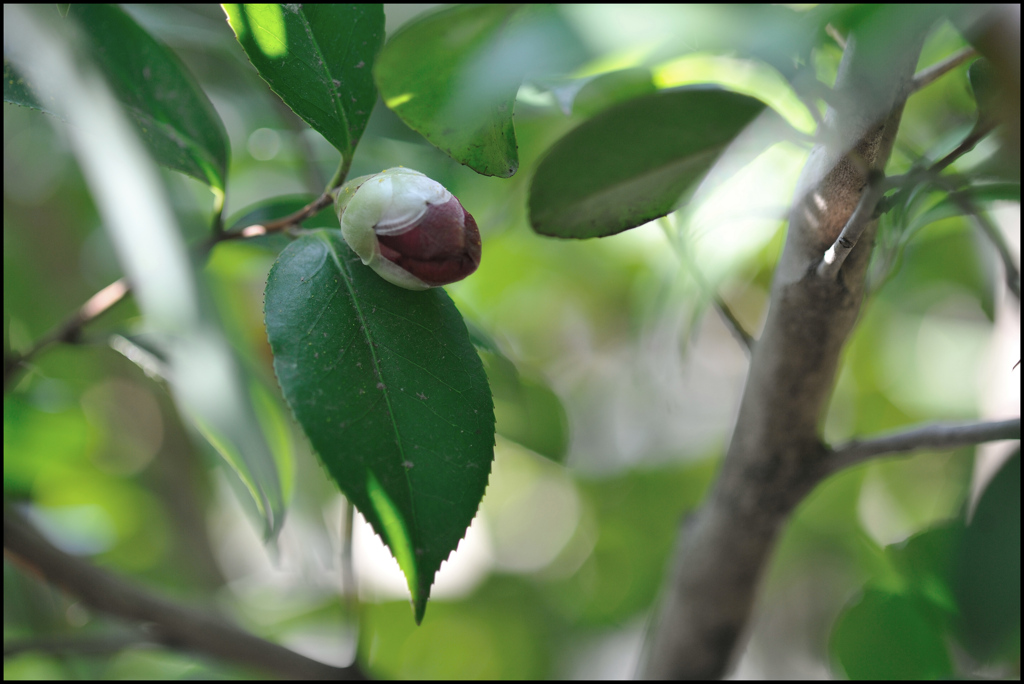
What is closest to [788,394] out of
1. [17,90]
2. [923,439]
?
[923,439]

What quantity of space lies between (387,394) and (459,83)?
0.43 feet

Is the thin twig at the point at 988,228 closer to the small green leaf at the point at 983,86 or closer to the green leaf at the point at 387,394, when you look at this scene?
the small green leaf at the point at 983,86

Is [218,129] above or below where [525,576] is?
above

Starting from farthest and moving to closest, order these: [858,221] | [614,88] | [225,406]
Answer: [614,88], [225,406], [858,221]

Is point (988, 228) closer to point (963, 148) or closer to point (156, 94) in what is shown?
point (963, 148)

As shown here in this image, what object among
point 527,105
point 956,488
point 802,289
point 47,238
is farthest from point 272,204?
point 47,238

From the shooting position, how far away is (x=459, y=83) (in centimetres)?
30

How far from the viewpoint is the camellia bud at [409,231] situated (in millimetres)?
281

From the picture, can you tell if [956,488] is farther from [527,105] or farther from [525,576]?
[527,105]

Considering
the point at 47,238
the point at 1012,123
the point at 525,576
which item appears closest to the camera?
the point at 1012,123

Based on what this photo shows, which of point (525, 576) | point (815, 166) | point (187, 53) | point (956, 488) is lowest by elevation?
point (525, 576)

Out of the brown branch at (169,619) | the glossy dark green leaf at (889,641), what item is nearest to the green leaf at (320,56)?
the brown branch at (169,619)

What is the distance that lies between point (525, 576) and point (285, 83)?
→ 28.1 inches

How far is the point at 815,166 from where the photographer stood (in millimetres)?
309
